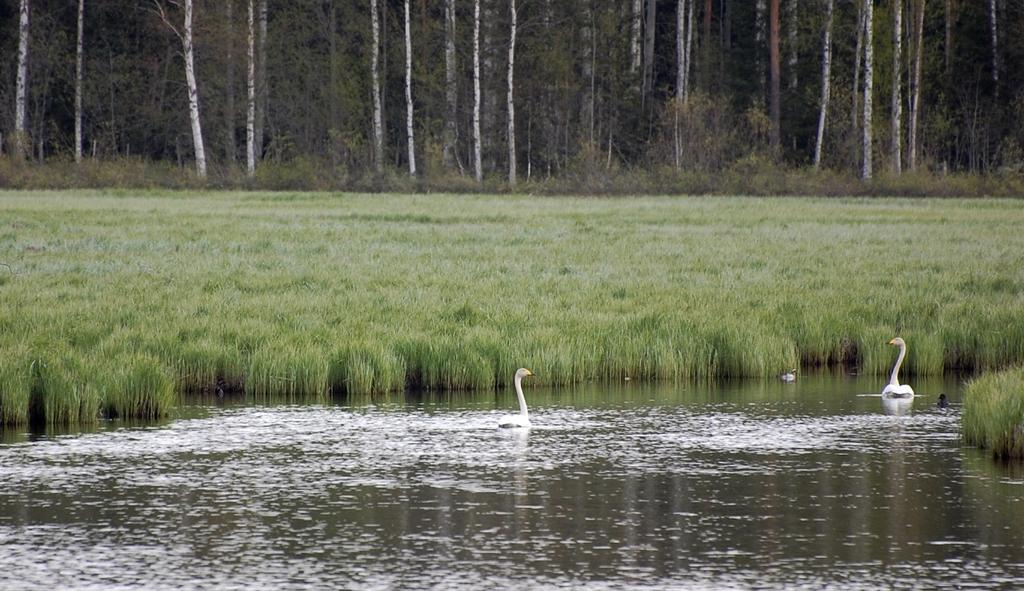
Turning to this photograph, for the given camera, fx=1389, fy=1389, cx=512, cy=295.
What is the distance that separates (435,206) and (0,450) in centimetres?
2794

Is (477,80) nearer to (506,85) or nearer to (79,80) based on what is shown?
(506,85)

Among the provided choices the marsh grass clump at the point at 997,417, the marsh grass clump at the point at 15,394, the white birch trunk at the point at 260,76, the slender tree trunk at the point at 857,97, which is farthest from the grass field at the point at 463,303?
the white birch trunk at the point at 260,76

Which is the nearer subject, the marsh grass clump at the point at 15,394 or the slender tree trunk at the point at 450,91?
the marsh grass clump at the point at 15,394

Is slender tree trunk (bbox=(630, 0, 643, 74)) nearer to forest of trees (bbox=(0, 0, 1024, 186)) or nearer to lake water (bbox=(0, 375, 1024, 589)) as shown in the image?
forest of trees (bbox=(0, 0, 1024, 186))

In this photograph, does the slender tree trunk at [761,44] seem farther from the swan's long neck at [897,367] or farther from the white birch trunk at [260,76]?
the swan's long neck at [897,367]

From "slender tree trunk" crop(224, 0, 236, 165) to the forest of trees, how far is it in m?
0.16

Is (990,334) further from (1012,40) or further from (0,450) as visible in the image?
(1012,40)

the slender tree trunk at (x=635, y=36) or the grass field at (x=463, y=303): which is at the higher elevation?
the slender tree trunk at (x=635, y=36)

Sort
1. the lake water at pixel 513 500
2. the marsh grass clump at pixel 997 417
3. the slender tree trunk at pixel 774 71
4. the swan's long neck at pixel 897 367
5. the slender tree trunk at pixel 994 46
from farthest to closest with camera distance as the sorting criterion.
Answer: the slender tree trunk at pixel 994 46
the slender tree trunk at pixel 774 71
the swan's long neck at pixel 897 367
the marsh grass clump at pixel 997 417
the lake water at pixel 513 500

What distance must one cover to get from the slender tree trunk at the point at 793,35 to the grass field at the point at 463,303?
25836 millimetres

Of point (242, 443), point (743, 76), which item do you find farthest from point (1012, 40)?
point (242, 443)

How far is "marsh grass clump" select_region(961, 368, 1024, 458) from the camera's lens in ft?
37.8

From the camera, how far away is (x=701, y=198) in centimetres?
4447

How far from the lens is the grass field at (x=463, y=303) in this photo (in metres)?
15.2
